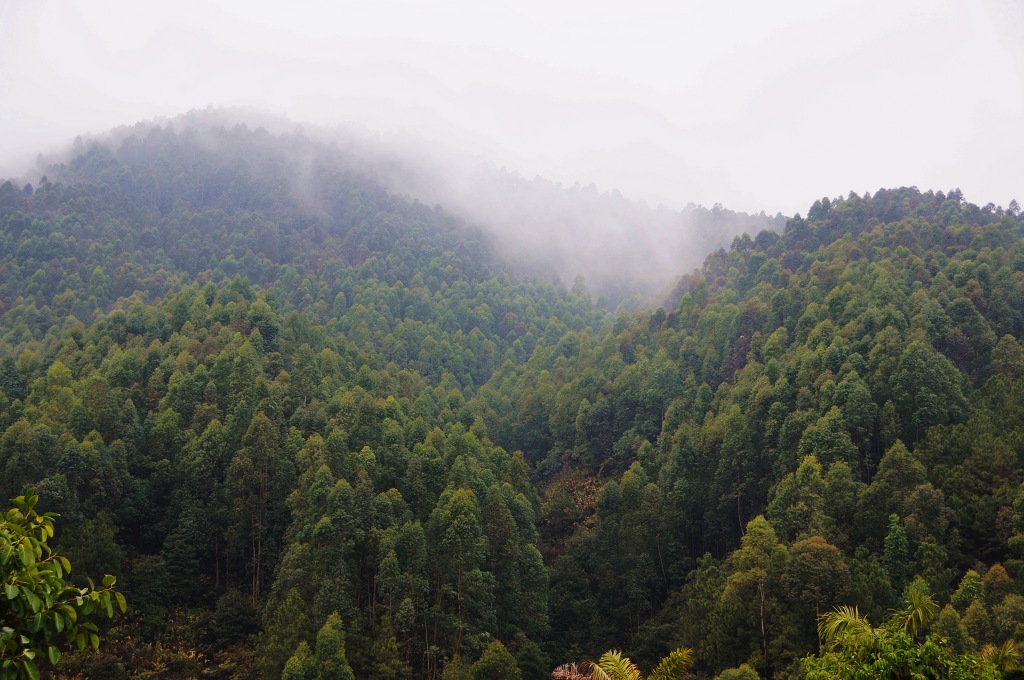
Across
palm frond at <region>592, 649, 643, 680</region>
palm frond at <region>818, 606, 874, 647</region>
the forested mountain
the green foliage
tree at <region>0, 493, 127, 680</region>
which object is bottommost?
the green foliage

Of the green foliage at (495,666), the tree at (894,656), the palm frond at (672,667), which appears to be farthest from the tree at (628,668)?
the green foliage at (495,666)

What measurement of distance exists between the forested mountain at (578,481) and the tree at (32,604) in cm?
1303

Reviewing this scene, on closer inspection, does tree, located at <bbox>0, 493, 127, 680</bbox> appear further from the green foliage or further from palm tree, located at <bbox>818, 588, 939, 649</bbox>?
the green foliage

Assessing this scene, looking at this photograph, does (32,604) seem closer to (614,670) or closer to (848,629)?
(614,670)

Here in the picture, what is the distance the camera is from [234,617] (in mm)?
51094

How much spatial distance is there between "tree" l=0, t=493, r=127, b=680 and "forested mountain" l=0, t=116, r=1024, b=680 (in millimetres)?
13028

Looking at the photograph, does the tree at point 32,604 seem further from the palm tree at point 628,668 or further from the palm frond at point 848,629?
the palm frond at point 848,629

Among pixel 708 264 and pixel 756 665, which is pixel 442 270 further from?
pixel 756 665

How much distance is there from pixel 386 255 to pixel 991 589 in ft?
451

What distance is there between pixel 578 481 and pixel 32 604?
262 feet

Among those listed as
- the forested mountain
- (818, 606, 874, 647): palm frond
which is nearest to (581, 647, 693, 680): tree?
the forested mountain

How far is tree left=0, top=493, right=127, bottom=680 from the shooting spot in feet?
22.8

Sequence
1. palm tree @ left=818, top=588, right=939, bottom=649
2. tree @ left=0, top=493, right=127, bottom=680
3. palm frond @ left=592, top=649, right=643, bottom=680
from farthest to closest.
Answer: palm tree @ left=818, top=588, right=939, bottom=649 < palm frond @ left=592, top=649, right=643, bottom=680 < tree @ left=0, top=493, right=127, bottom=680

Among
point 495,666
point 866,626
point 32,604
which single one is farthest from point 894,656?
point 495,666
